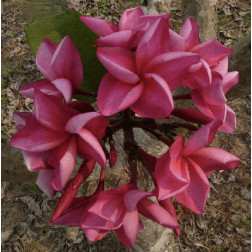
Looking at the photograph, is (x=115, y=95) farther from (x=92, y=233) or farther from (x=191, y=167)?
(x=92, y=233)

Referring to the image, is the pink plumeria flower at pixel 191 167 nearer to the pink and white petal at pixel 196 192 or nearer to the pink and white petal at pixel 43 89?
the pink and white petal at pixel 196 192

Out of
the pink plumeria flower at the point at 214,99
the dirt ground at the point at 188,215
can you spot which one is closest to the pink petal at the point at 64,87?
the pink plumeria flower at the point at 214,99

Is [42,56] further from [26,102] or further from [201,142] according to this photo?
[26,102]

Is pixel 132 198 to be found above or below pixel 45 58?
below

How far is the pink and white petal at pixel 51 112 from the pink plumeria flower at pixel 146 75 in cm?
9

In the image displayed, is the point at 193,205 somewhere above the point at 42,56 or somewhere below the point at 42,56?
below

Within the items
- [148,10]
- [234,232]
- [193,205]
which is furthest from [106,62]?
[234,232]

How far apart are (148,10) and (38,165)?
1.59 meters

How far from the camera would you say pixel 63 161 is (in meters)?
0.64

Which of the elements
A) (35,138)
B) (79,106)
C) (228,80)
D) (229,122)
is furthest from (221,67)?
(35,138)

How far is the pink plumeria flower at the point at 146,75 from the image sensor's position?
64 cm

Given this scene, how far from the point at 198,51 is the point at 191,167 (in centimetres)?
29

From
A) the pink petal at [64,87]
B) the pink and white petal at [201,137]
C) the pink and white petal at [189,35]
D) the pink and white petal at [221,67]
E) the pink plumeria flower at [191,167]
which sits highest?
the pink and white petal at [189,35]

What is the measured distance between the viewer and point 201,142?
69 cm
